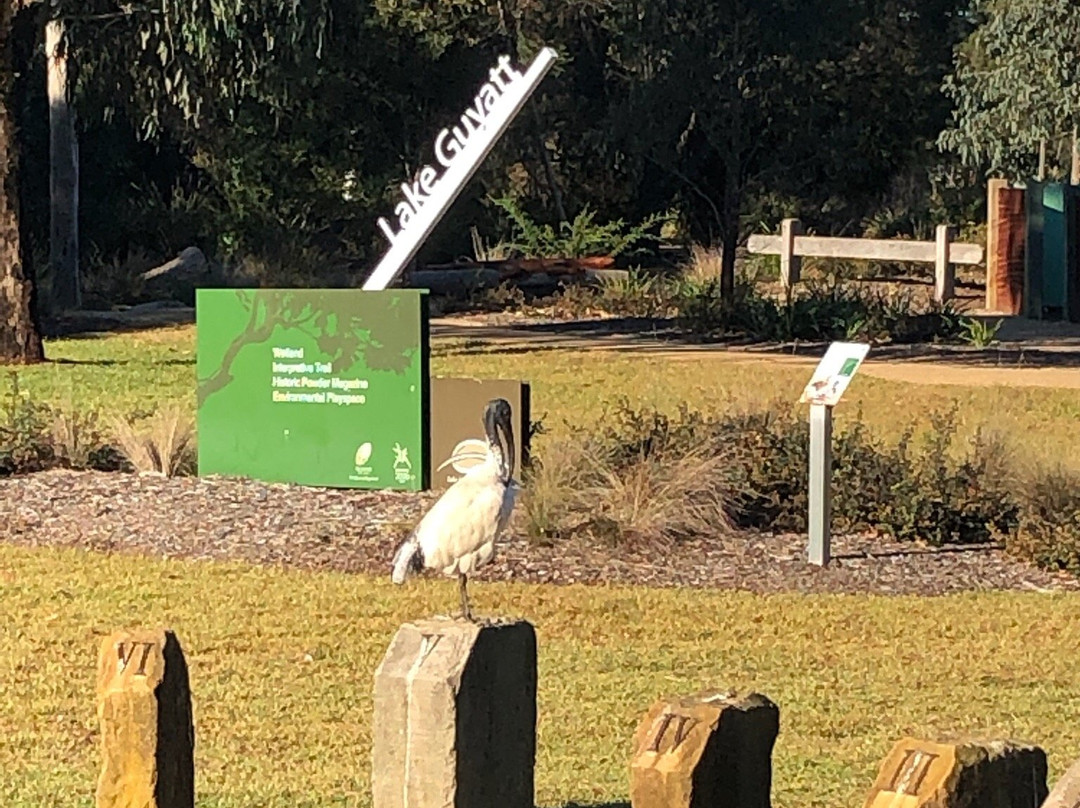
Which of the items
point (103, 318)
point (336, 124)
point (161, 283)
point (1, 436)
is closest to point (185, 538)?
point (1, 436)

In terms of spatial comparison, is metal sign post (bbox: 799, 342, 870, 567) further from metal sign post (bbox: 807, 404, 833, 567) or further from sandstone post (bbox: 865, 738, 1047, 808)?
sandstone post (bbox: 865, 738, 1047, 808)

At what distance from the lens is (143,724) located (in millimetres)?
4449

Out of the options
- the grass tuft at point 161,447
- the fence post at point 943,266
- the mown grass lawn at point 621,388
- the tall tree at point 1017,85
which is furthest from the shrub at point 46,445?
the tall tree at point 1017,85

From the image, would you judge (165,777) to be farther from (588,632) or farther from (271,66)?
(271,66)

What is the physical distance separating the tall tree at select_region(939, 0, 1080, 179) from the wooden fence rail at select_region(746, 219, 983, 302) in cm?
244

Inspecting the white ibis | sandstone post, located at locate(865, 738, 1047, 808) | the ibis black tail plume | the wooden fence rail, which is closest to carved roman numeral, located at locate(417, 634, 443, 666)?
sandstone post, located at locate(865, 738, 1047, 808)

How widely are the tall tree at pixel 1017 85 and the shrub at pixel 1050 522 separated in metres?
19.4

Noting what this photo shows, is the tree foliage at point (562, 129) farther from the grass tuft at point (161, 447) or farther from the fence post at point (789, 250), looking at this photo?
the grass tuft at point (161, 447)

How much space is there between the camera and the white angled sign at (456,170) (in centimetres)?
1548

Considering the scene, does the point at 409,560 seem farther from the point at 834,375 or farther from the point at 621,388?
the point at 621,388

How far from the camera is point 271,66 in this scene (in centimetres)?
2605

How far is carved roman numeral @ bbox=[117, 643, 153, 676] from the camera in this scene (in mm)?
4477

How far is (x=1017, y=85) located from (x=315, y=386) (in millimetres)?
21001

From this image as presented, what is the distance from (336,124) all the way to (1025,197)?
11948mm
